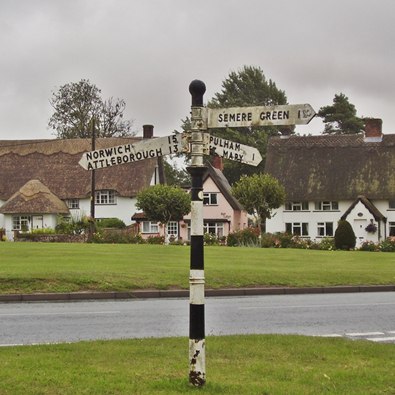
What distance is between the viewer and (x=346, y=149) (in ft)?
221

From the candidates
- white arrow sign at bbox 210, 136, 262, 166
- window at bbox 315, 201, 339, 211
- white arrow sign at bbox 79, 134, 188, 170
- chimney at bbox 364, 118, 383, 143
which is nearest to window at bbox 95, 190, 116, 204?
window at bbox 315, 201, 339, 211

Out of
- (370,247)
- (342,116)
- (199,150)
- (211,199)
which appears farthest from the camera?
(342,116)

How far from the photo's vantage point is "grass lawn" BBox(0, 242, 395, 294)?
19.6m

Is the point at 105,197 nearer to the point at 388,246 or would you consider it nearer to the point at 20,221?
the point at 20,221

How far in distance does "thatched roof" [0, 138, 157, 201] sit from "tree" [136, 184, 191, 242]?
1121 cm

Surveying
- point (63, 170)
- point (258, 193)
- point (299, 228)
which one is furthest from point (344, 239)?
point (63, 170)

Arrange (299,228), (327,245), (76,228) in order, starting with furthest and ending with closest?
1. (299,228)
2. (76,228)
3. (327,245)

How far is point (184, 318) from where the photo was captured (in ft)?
44.9

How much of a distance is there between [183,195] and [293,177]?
15264 mm

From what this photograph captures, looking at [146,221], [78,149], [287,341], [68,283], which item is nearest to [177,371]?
[287,341]

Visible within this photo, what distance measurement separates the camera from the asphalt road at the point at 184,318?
1166 cm

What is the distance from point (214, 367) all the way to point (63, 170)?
Result: 6259cm

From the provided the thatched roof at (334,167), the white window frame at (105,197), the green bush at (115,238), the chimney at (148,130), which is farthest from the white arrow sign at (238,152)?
the chimney at (148,130)

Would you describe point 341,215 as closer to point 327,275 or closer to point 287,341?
point 327,275
